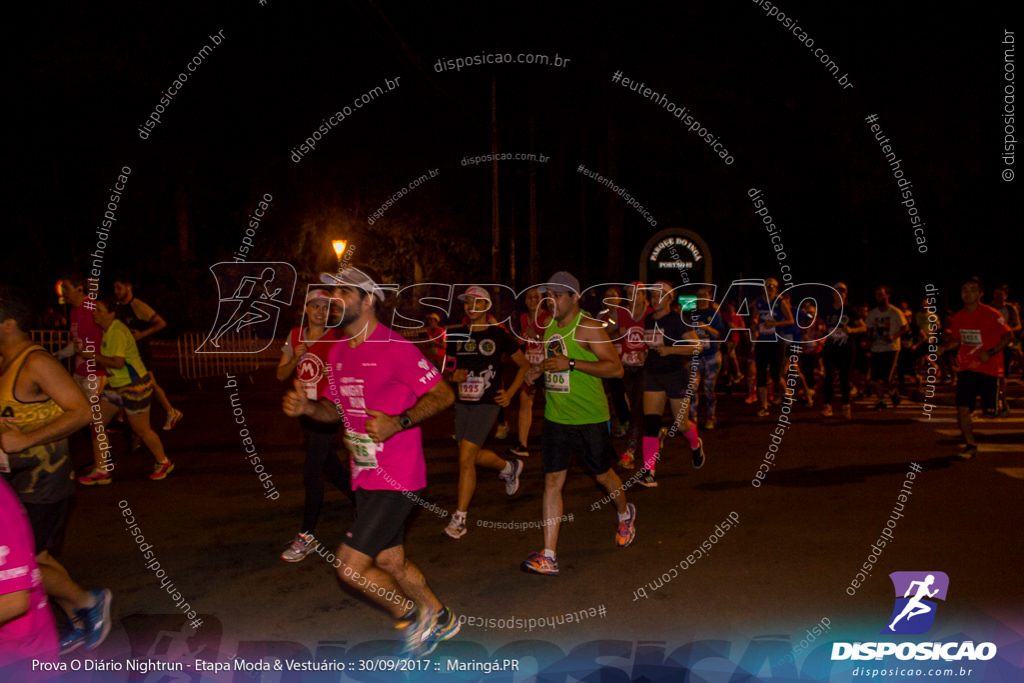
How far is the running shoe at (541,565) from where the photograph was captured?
219 inches

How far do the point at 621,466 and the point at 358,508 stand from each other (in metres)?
5.19

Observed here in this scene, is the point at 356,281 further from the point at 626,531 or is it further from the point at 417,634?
the point at 626,531

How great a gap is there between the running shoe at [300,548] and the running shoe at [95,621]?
5.09 feet

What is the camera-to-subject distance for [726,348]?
50.1 ft

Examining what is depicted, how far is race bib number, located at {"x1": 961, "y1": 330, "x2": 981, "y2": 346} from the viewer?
9.03 meters

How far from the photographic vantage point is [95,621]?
14.6 ft

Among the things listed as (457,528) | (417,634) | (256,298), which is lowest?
(417,634)

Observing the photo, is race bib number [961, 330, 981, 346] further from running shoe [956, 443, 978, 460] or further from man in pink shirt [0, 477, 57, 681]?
man in pink shirt [0, 477, 57, 681]

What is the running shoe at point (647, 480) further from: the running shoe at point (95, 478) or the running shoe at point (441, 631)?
the running shoe at point (95, 478)

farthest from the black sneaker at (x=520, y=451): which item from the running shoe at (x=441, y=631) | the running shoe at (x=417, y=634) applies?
the running shoe at (x=417, y=634)

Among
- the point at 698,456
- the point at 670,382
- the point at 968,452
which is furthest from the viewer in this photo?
the point at 968,452

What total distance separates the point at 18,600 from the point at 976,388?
30.8ft

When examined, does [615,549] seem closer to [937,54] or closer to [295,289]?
[937,54]

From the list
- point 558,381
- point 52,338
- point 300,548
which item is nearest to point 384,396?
point 558,381
